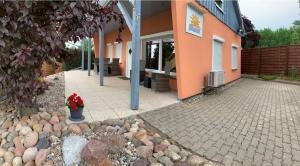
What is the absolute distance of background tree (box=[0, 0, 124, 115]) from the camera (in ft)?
10.2

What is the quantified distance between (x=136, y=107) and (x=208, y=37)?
14.9ft

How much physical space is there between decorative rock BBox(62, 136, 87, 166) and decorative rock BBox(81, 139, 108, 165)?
0.12 m

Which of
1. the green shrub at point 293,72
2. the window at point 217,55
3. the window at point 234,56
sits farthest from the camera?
the green shrub at point 293,72

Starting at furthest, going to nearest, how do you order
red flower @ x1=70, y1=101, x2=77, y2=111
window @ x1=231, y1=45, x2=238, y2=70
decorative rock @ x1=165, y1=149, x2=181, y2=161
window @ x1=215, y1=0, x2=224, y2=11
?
window @ x1=231, y1=45, x2=238, y2=70
window @ x1=215, y1=0, x2=224, y2=11
red flower @ x1=70, y1=101, x2=77, y2=111
decorative rock @ x1=165, y1=149, x2=181, y2=161

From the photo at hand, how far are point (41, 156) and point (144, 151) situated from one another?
4.85ft

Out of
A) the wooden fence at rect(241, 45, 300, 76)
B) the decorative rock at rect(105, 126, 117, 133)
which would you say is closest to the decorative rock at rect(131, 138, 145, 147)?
the decorative rock at rect(105, 126, 117, 133)

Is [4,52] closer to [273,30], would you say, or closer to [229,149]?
[229,149]

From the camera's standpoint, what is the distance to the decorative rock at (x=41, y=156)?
324 cm

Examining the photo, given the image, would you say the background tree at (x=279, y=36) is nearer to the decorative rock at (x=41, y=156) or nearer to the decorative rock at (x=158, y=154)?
the decorative rock at (x=158, y=154)

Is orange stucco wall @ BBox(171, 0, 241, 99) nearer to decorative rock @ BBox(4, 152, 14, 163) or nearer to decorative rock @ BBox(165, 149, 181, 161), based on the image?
decorative rock @ BBox(165, 149, 181, 161)

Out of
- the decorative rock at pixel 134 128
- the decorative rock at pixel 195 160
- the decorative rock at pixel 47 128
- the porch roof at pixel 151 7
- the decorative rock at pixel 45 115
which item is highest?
the porch roof at pixel 151 7

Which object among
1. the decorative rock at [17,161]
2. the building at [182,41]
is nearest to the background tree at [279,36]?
the building at [182,41]

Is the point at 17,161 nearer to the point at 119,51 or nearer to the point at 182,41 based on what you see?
the point at 182,41

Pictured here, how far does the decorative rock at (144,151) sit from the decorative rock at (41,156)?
4.33 ft
